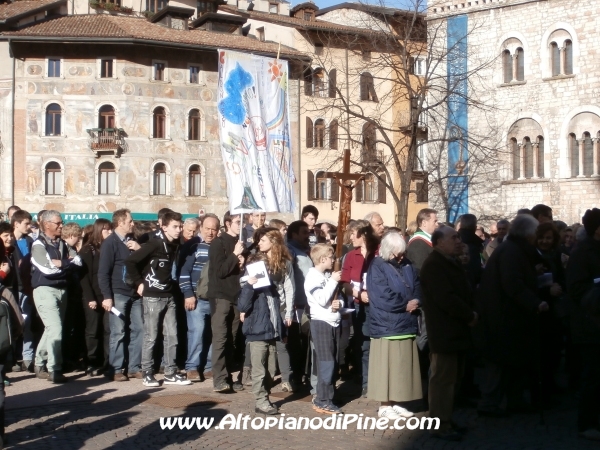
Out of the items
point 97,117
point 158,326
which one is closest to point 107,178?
point 97,117

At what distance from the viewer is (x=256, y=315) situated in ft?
31.6

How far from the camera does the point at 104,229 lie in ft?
41.4

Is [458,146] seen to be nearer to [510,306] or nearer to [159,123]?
[159,123]

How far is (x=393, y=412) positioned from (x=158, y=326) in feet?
11.4

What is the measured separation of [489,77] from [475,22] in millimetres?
2402

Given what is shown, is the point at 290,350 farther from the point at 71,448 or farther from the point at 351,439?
the point at 71,448

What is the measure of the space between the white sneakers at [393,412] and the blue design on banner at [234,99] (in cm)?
347

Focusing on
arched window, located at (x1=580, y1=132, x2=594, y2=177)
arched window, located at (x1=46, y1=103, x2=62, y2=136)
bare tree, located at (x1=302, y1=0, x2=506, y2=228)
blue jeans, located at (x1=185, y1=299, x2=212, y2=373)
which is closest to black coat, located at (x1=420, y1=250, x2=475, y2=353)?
blue jeans, located at (x1=185, y1=299, x2=212, y2=373)

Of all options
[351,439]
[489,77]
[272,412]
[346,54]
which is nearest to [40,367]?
[272,412]

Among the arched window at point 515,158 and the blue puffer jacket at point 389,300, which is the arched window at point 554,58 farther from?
the blue puffer jacket at point 389,300

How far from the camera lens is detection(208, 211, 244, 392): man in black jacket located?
423 inches

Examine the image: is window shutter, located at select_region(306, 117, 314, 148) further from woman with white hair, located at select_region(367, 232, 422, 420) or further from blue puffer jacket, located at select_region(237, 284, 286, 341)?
woman with white hair, located at select_region(367, 232, 422, 420)

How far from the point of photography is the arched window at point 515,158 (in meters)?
40.5

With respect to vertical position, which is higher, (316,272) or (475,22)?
(475,22)
